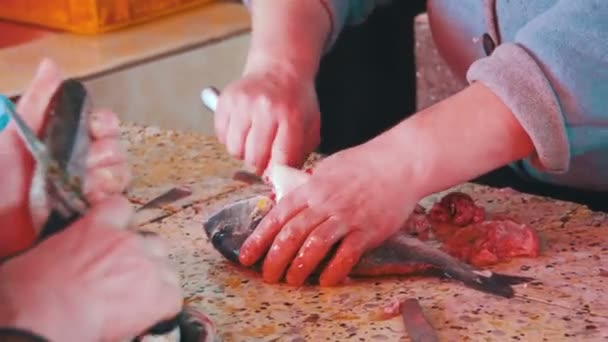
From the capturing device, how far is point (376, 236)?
2.68 ft

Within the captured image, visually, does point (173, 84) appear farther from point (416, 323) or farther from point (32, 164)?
point (32, 164)

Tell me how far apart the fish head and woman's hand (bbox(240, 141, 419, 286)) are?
2 centimetres

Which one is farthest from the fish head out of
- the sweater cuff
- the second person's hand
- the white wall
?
the white wall

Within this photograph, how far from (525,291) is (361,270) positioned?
0.13 metres

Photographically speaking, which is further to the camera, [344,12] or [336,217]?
[344,12]

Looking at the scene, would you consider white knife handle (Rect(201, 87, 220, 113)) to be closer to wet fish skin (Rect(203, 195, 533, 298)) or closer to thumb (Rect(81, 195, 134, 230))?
wet fish skin (Rect(203, 195, 533, 298))

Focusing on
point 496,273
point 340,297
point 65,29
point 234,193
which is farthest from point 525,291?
point 65,29

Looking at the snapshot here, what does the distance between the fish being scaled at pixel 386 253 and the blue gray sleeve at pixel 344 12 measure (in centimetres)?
30

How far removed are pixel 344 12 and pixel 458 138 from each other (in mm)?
359

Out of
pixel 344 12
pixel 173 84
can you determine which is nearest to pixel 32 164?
pixel 344 12

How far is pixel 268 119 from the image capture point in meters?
1.00

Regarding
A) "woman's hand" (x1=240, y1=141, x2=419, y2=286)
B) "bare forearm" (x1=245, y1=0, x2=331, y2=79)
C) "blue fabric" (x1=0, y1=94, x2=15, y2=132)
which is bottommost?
"woman's hand" (x1=240, y1=141, x2=419, y2=286)

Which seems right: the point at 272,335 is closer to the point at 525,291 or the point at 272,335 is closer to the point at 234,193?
the point at 525,291

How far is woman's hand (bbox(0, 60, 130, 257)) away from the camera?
1.77ft
